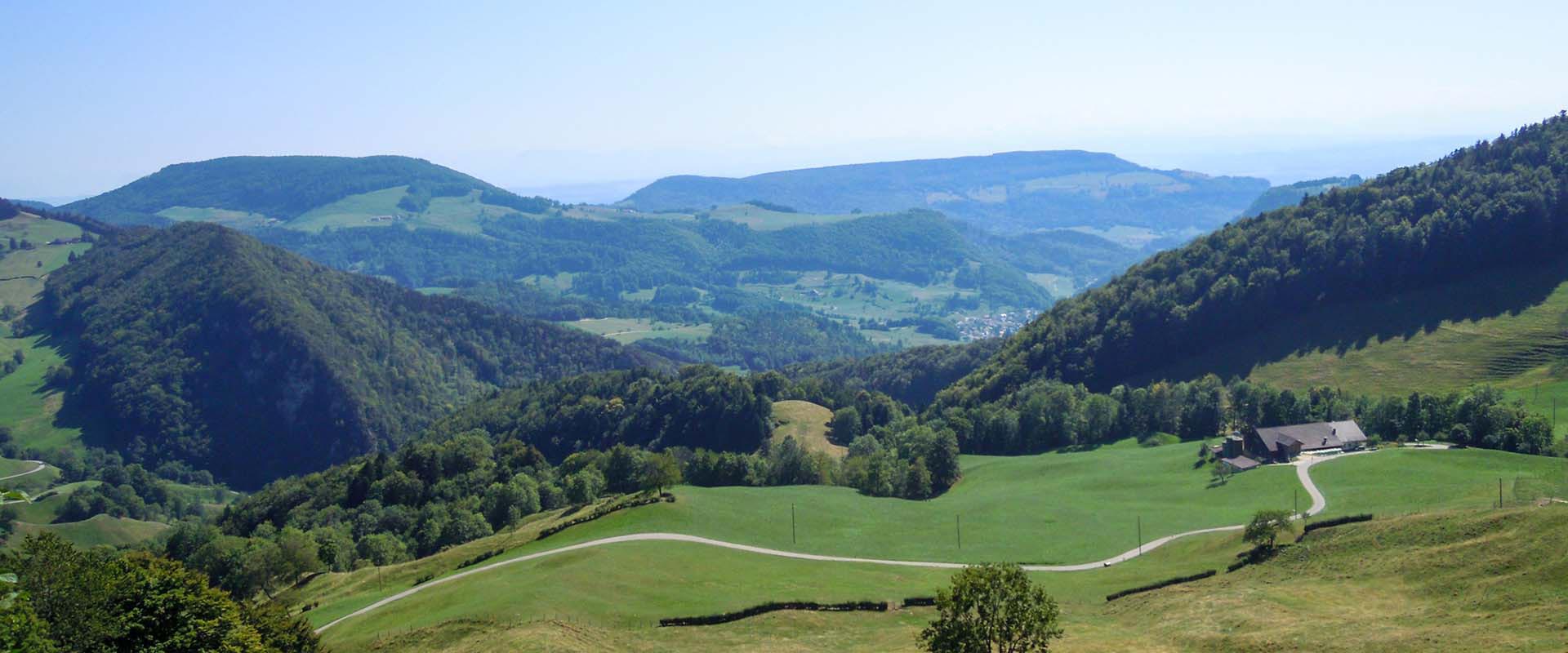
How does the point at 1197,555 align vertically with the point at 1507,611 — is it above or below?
below

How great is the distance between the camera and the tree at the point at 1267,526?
6569 centimetres

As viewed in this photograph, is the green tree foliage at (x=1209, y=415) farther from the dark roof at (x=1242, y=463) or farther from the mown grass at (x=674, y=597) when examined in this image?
the mown grass at (x=674, y=597)

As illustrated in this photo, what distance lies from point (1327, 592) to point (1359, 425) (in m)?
71.6

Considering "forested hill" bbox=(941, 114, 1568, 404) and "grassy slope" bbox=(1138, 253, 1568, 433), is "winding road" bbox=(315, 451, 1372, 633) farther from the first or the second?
"forested hill" bbox=(941, 114, 1568, 404)

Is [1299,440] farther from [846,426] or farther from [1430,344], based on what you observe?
[846,426]

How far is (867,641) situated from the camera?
2167 inches

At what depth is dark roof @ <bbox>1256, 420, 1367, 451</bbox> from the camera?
105m

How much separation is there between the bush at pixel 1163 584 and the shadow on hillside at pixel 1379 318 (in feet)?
351

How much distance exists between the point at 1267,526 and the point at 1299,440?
45824mm

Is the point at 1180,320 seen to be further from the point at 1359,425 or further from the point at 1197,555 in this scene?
the point at 1197,555

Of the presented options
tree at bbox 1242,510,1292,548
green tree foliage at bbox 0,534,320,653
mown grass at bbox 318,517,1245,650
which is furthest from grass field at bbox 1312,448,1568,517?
green tree foliage at bbox 0,534,320,653

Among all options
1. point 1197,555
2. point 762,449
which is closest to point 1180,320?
point 762,449

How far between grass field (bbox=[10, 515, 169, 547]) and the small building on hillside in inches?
6096

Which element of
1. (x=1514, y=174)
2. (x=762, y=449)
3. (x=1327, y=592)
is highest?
(x=1514, y=174)
